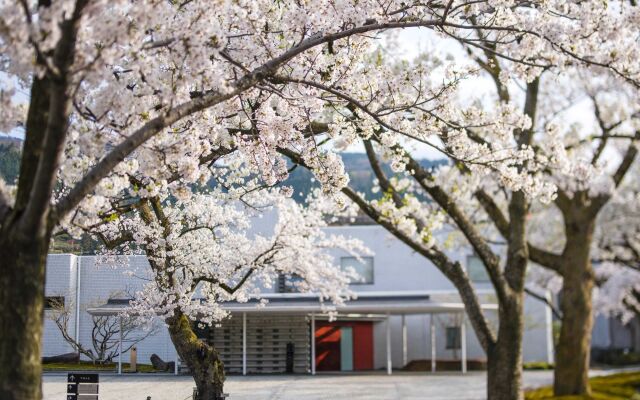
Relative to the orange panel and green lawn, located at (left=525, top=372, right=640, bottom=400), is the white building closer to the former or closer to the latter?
the orange panel

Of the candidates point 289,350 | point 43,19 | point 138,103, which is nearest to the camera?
point 43,19

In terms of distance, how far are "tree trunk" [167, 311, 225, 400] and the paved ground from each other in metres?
0.54

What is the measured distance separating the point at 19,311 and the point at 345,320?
2534 cm

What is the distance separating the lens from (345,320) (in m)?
30.2

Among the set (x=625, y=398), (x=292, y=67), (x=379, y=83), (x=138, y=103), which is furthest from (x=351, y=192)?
(x=625, y=398)

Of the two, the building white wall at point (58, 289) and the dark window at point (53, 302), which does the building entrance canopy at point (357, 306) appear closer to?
the building white wall at point (58, 289)

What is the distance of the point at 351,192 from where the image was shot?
1130 cm

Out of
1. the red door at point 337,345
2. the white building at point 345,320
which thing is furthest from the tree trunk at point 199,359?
the red door at point 337,345

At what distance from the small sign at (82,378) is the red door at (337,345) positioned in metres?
18.8

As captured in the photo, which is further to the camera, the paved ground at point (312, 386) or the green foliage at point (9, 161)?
the paved ground at point (312, 386)

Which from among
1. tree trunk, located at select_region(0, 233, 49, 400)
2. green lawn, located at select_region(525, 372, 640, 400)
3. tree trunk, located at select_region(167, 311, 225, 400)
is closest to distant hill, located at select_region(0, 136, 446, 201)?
tree trunk, located at select_region(167, 311, 225, 400)

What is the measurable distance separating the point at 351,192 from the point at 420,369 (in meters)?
20.0

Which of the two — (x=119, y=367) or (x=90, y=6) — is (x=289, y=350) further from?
(x=90, y=6)

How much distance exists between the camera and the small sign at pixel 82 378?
31.7 feet
